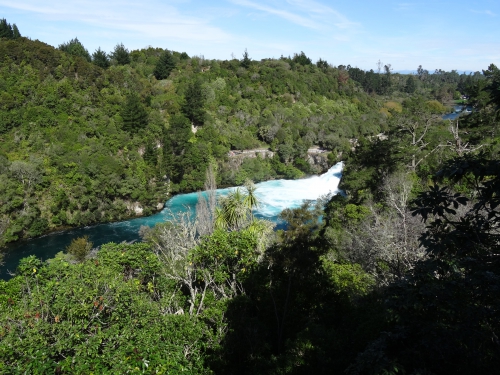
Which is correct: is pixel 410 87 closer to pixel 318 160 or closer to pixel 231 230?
pixel 318 160

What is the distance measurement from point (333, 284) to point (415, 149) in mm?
16434

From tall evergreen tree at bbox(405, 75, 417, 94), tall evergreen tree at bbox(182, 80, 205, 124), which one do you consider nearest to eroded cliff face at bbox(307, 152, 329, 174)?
tall evergreen tree at bbox(182, 80, 205, 124)

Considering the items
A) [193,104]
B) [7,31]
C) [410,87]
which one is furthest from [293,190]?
[410,87]

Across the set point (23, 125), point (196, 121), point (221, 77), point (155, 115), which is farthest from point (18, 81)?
point (221, 77)

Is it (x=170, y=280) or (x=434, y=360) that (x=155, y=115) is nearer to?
(x=170, y=280)

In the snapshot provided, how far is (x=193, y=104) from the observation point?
4062 cm

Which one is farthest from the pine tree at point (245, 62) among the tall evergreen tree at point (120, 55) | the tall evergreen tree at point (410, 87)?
the tall evergreen tree at point (410, 87)

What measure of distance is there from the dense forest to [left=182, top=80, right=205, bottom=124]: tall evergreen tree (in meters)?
0.16

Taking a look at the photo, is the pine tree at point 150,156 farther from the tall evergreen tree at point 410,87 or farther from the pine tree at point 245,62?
the tall evergreen tree at point 410,87

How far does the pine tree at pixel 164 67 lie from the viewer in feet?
166

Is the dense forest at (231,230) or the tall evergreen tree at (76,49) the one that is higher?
the tall evergreen tree at (76,49)

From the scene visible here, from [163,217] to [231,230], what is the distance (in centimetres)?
1765

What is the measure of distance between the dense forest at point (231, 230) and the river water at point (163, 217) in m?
1.28

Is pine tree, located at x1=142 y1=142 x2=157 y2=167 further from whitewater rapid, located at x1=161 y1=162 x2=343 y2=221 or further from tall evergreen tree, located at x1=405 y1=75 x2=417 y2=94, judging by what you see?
tall evergreen tree, located at x1=405 y1=75 x2=417 y2=94
